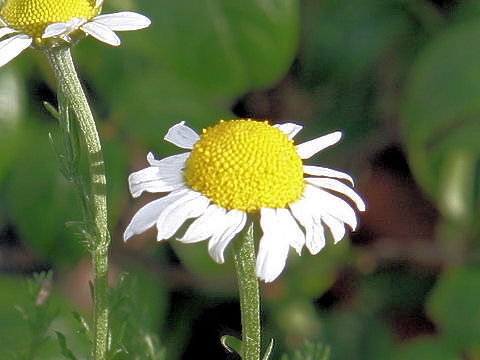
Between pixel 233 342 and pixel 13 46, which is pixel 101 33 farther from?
pixel 233 342

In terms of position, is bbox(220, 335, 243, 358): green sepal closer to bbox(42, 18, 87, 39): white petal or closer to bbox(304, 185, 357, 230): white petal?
bbox(304, 185, 357, 230): white petal

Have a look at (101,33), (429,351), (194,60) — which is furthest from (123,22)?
(429,351)

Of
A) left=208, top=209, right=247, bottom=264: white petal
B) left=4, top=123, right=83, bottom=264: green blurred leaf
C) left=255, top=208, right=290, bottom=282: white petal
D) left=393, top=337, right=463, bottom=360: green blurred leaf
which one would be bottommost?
left=393, top=337, right=463, bottom=360: green blurred leaf

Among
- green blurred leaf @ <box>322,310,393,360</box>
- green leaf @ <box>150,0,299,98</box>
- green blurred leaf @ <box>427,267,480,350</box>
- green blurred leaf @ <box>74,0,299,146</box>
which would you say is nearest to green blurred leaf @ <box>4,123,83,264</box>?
green blurred leaf @ <box>74,0,299,146</box>

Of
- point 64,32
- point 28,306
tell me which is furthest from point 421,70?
point 64,32

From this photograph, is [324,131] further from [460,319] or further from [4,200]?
[4,200]

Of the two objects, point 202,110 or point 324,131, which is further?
point 324,131
